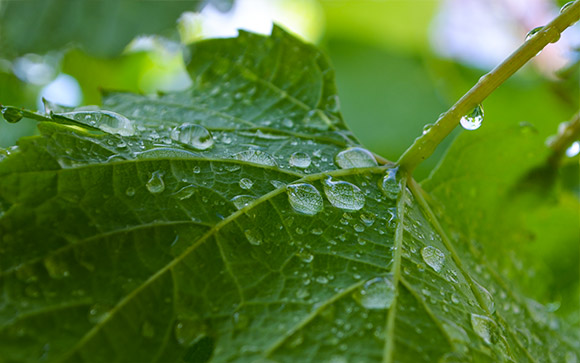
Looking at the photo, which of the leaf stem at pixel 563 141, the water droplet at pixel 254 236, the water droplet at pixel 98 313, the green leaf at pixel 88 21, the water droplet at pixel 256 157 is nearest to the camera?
the water droplet at pixel 98 313

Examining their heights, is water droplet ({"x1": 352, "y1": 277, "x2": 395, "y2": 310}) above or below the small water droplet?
above

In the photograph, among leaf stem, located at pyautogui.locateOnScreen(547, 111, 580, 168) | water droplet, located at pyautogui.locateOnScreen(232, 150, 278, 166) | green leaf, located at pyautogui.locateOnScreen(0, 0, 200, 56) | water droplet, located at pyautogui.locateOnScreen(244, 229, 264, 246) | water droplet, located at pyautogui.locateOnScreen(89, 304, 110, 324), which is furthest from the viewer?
green leaf, located at pyautogui.locateOnScreen(0, 0, 200, 56)

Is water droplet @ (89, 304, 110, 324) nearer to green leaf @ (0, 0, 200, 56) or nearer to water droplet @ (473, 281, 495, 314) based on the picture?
water droplet @ (473, 281, 495, 314)

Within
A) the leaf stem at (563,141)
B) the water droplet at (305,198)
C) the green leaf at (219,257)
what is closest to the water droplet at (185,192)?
the green leaf at (219,257)

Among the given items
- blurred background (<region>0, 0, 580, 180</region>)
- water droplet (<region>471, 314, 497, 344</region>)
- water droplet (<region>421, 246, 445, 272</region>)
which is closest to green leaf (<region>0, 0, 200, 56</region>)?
blurred background (<region>0, 0, 580, 180</region>)

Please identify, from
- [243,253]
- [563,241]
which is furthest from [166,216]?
[563,241]

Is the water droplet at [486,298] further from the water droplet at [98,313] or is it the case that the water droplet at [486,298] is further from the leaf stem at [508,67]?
the water droplet at [98,313]
